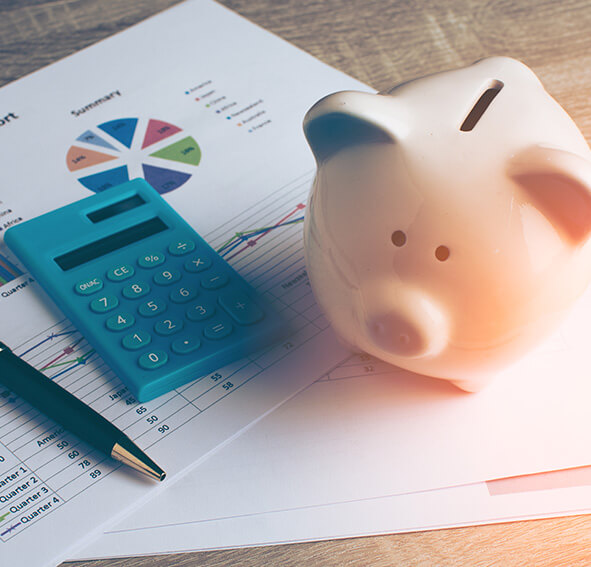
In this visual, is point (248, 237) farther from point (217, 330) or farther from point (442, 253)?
point (442, 253)

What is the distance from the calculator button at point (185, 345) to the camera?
0.42 m

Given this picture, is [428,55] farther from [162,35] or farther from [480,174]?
[480,174]

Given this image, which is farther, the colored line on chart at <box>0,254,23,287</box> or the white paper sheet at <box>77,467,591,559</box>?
the colored line on chart at <box>0,254,23,287</box>

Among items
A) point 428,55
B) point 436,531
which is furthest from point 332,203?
point 428,55

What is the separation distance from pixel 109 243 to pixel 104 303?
6 cm

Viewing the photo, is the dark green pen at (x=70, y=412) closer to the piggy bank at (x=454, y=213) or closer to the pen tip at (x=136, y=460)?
the pen tip at (x=136, y=460)

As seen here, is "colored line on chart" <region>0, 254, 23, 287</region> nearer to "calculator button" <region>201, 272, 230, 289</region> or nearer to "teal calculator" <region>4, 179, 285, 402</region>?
"teal calculator" <region>4, 179, 285, 402</region>

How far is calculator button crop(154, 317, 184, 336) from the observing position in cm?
43

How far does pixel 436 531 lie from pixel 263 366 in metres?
0.14

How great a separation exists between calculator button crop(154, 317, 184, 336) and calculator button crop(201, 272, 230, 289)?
1.3 inches

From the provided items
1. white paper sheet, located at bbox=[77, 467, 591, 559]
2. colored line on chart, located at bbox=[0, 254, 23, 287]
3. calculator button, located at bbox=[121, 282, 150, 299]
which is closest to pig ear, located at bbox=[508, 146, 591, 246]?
white paper sheet, located at bbox=[77, 467, 591, 559]

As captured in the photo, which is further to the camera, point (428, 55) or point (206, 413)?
point (428, 55)

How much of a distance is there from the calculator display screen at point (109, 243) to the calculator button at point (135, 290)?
40 millimetres

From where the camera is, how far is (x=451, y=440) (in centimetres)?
39
